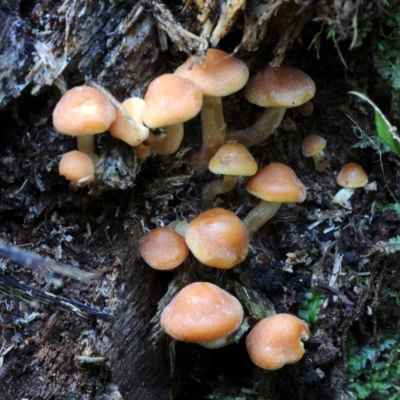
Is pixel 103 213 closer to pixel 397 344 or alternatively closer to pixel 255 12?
pixel 255 12

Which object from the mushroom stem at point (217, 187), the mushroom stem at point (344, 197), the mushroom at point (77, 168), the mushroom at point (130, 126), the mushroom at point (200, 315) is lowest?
the mushroom stem at point (344, 197)

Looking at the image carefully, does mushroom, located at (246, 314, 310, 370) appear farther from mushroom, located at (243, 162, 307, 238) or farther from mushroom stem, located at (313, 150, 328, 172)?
mushroom stem, located at (313, 150, 328, 172)

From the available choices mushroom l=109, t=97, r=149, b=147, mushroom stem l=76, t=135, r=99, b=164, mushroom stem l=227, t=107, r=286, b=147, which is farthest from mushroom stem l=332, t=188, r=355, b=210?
mushroom stem l=76, t=135, r=99, b=164

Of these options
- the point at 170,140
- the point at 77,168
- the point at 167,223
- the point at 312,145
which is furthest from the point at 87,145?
the point at 312,145

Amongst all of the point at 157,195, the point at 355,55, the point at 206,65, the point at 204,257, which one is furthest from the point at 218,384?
the point at 355,55

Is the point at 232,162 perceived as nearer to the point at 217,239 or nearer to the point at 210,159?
the point at 210,159

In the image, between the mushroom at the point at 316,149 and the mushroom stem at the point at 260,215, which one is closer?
the mushroom stem at the point at 260,215

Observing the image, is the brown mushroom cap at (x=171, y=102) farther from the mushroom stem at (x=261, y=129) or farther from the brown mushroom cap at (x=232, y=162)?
the mushroom stem at (x=261, y=129)

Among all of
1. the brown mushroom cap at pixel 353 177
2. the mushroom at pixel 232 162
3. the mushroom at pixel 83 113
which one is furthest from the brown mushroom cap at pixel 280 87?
the mushroom at pixel 83 113
